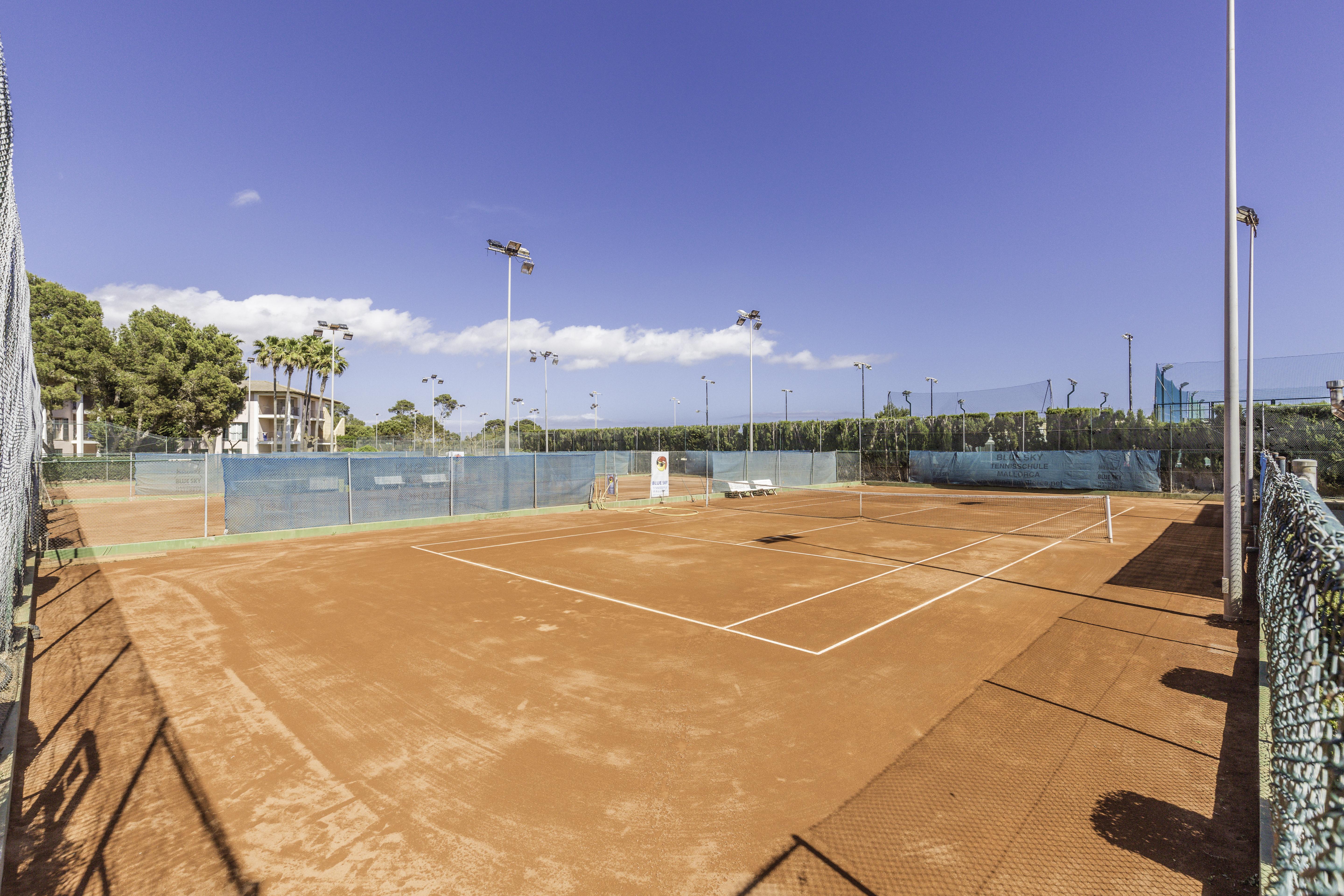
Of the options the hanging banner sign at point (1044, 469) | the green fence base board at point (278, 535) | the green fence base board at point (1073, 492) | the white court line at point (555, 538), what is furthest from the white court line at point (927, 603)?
the hanging banner sign at point (1044, 469)

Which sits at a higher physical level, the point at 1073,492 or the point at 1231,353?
the point at 1231,353

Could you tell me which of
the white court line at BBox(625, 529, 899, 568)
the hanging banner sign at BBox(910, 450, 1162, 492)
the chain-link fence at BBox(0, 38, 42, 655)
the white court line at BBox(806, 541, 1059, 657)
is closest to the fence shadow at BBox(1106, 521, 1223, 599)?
the white court line at BBox(806, 541, 1059, 657)

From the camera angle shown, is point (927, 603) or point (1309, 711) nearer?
point (1309, 711)

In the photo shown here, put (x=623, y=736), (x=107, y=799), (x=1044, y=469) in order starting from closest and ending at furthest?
(x=107, y=799)
(x=623, y=736)
(x=1044, y=469)

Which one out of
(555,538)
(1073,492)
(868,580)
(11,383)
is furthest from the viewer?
(1073,492)

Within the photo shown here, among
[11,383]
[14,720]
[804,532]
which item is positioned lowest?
[804,532]

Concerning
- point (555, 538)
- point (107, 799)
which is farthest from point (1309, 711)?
point (555, 538)

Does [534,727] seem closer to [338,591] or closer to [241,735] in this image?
[241,735]

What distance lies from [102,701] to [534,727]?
15.2 ft

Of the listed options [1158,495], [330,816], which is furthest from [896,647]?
[1158,495]

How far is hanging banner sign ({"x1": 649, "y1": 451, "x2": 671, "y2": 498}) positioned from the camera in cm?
2705

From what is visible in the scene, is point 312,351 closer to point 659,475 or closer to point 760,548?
point 659,475

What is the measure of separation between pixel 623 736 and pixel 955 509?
23995mm

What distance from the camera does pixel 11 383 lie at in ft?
21.9
